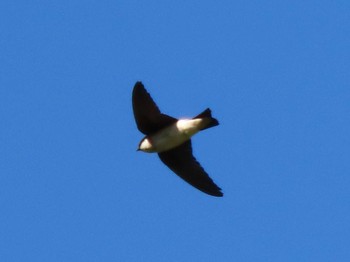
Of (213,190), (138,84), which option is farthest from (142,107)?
(213,190)

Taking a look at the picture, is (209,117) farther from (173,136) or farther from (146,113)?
(146,113)

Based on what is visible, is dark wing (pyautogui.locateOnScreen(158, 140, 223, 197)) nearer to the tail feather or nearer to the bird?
the bird

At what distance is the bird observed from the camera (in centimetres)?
1524

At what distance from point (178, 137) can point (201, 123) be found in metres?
0.49

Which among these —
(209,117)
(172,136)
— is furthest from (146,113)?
(209,117)

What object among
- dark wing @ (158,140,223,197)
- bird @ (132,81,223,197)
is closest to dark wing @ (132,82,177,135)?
bird @ (132,81,223,197)

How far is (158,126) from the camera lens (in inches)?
613

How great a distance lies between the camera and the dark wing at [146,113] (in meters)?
15.3

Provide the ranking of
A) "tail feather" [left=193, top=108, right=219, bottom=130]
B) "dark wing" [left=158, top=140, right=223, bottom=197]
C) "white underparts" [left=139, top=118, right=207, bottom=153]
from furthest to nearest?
"dark wing" [left=158, top=140, right=223, bottom=197] < "white underparts" [left=139, top=118, right=207, bottom=153] < "tail feather" [left=193, top=108, right=219, bottom=130]

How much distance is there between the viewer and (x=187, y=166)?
15875 mm

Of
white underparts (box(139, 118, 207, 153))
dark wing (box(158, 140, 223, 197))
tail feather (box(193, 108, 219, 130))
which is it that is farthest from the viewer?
dark wing (box(158, 140, 223, 197))

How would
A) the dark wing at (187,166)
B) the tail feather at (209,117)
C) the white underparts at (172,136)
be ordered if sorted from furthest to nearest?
the dark wing at (187,166)
the white underparts at (172,136)
the tail feather at (209,117)

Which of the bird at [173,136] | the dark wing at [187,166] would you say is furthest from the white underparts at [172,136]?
the dark wing at [187,166]

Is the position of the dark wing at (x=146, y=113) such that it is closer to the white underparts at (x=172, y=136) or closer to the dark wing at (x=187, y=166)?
the white underparts at (x=172, y=136)
